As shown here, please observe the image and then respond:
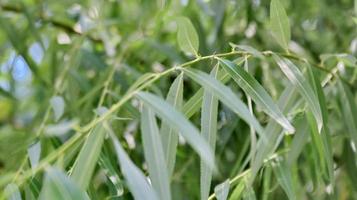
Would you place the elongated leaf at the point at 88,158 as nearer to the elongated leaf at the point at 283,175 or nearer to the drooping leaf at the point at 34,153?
the drooping leaf at the point at 34,153

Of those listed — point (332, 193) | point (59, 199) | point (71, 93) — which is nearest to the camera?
point (59, 199)

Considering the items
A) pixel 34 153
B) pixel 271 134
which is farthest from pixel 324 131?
pixel 34 153

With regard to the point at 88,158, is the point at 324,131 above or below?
below

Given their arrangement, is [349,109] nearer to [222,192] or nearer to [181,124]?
[222,192]

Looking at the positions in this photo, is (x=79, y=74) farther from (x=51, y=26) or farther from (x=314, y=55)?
(x=314, y=55)

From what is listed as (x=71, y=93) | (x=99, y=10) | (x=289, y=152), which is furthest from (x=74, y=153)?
(x=99, y=10)

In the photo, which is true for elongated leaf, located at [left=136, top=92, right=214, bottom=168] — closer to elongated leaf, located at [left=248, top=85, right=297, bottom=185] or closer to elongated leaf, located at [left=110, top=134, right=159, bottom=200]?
elongated leaf, located at [left=110, top=134, right=159, bottom=200]
